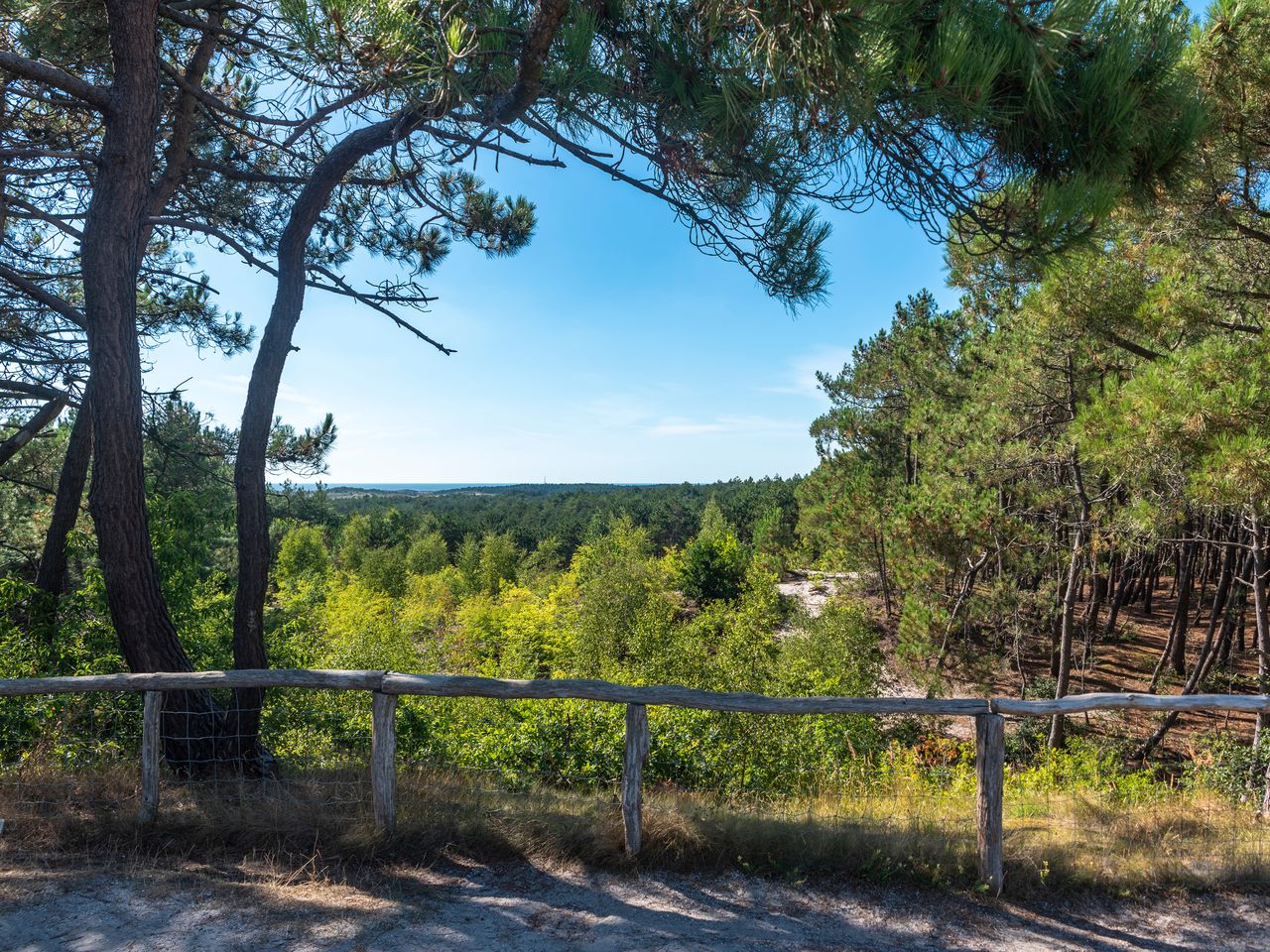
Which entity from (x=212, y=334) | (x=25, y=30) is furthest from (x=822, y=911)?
(x=212, y=334)

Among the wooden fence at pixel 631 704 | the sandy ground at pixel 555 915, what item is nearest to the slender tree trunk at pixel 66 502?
the wooden fence at pixel 631 704

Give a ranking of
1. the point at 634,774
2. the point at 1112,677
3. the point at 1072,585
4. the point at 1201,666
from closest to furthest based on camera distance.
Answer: the point at 634,774, the point at 1201,666, the point at 1072,585, the point at 1112,677

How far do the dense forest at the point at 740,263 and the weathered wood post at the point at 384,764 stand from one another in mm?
1655

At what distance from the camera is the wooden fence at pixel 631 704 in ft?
13.2

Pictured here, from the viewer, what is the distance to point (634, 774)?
4137 millimetres

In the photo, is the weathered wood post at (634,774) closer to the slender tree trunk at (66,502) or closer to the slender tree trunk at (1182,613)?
the slender tree trunk at (66,502)

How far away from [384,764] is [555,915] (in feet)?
4.54

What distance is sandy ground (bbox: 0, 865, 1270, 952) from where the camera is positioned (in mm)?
3381

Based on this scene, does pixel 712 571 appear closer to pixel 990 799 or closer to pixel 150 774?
pixel 990 799

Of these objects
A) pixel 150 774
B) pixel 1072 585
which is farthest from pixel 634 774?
pixel 1072 585

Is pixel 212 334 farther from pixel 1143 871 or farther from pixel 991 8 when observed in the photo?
pixel 1143 871

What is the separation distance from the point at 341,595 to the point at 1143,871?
3369cm

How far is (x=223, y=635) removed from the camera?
10.9 metres

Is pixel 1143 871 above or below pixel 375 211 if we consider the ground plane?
below
